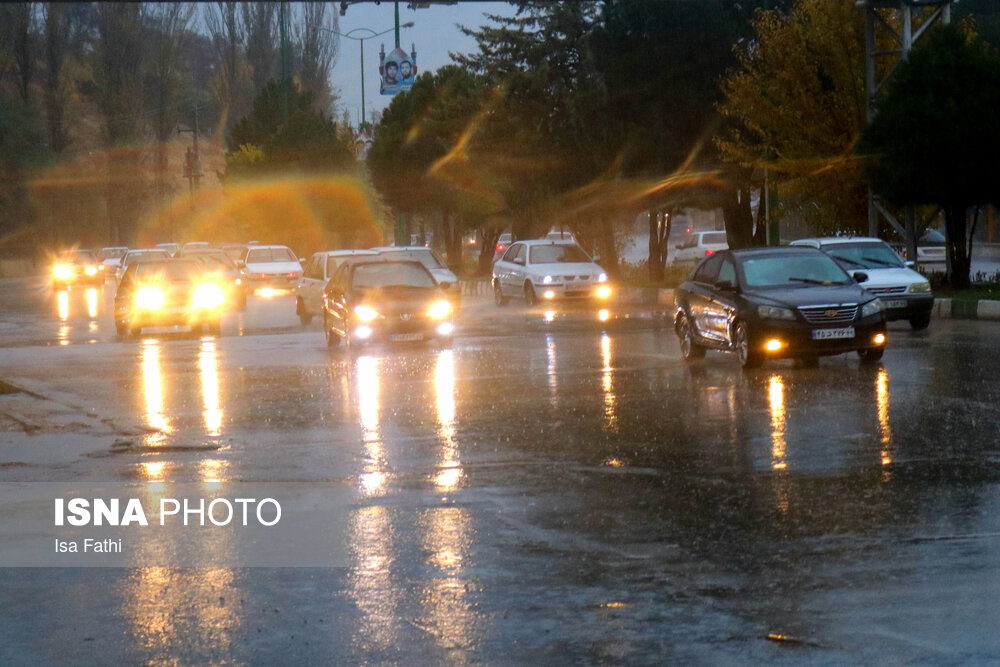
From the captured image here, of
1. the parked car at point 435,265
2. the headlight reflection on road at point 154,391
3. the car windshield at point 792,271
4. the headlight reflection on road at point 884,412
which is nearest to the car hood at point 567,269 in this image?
the parked car at point 435,265

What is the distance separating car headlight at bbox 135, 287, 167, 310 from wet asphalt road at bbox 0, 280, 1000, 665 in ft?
27.7

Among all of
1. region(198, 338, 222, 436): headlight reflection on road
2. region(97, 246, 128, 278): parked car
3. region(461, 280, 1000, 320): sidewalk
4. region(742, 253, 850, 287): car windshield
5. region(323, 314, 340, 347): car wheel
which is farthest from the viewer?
region(97, 246, 128, 278): parked car

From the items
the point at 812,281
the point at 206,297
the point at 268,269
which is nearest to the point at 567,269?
the point at 206,297

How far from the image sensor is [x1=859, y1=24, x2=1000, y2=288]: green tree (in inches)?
1061

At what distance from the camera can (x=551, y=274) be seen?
32.7m

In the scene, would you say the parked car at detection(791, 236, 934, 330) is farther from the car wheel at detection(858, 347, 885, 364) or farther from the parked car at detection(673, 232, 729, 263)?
the parked car at detection(673, 232, 729, 263)

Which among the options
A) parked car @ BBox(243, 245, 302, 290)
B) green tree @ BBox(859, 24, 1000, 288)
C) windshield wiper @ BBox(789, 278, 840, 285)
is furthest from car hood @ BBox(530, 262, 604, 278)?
windshield wiper @ BBox(789, 278, 840, 285)

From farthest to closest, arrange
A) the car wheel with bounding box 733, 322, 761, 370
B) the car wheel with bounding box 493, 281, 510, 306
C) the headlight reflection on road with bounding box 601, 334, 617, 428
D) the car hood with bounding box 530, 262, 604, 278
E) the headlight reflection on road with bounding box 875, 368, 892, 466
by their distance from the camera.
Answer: the car wheel with bounding box 493, 281, 510, 306
the car hood with bounding box 530, 262, 604, 278
the car wheel with bounding box 733, 322, 761, 370
the headlight reflection on road with bounding box 601, 334, 617, 428
the headlight reflection on road with bounding box 875, 368, 892, 466

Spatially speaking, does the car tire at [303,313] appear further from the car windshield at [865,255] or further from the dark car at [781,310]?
the dark car at [781,310]

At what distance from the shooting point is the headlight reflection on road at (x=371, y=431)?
9.26 m

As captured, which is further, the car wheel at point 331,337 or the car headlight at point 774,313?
the car wheel at point 331,337

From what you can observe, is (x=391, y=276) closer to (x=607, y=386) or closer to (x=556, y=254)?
(x=607, y=386)

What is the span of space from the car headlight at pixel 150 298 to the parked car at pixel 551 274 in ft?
32.4

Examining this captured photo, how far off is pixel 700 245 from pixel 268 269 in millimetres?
18487
